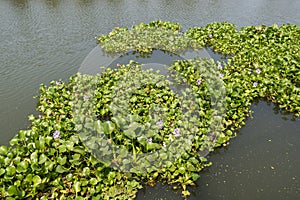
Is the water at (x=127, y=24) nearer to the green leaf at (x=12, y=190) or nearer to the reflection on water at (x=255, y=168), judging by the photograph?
the reflection on water at (x=255, y=168)

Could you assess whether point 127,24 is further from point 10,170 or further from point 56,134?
point 10,170

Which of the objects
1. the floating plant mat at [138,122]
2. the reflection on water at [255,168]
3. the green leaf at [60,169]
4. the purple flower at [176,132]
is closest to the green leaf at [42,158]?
the floating plant mat at [138,122]

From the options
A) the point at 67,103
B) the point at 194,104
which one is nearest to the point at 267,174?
the point at 194,104

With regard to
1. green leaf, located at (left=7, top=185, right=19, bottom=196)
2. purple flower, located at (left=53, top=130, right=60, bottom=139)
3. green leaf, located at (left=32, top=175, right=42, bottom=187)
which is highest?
purple flower, located at (left=53, top=130, right=60, bottom=139)

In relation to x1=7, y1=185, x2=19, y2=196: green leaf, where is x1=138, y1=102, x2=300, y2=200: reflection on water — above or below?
above

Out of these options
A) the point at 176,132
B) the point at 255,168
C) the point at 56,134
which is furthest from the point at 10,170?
the point at 255,168

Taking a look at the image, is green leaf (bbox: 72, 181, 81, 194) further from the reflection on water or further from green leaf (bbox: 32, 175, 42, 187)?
the reflection on water

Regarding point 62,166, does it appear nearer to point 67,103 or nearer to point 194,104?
point 67,103

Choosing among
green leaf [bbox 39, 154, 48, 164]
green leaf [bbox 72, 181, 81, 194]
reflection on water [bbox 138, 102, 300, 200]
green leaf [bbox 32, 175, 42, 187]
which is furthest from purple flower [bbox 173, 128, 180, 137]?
green leaf [bbox 32, 175, 42, 187]
